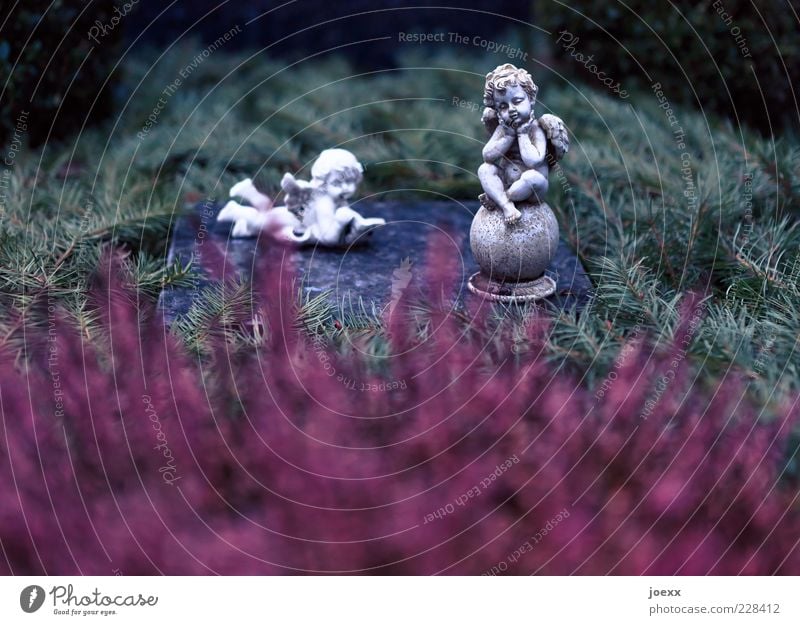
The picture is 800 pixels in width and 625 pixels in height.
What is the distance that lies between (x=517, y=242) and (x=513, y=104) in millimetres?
398

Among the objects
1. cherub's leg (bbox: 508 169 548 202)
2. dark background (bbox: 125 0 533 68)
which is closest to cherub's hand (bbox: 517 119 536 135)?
cherub's leg (bbox: 508 169 548 202)

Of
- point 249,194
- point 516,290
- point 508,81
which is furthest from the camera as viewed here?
point 249,194

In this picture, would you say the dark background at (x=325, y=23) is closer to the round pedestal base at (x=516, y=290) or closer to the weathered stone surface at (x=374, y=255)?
the weathered stone surface at (x=374, y=255)

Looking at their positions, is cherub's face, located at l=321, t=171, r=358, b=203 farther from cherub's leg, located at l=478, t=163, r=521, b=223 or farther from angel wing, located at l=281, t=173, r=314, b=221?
cherub's leg, located at l=478, t=163, r=521, b=223

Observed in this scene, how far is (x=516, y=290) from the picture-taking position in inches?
106

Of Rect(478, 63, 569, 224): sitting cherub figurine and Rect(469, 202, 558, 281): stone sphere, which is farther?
Rect(469, 202, 558, 281): stone sphere

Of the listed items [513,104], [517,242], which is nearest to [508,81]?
[513,104]

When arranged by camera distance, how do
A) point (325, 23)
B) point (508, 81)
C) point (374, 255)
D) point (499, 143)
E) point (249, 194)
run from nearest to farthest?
point (508, 81), point (499, 143), point (374, 255), point (249, 194), point (325, 23)

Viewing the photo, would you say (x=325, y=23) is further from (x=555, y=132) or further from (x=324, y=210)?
(x=555, y=132)

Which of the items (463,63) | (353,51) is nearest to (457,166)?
(463,63)

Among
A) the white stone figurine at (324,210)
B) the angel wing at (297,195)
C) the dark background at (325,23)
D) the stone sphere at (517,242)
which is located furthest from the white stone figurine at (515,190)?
the dark background at (325,23)

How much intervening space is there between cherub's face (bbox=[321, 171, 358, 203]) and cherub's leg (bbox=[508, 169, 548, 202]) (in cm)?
72

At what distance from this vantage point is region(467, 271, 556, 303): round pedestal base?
8.78 ft

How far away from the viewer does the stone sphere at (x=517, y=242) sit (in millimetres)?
2639
